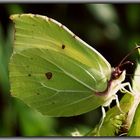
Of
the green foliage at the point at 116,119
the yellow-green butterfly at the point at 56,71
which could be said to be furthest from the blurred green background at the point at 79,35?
the green foliage at the point at 116,119

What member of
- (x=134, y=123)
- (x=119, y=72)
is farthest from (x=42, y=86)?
(x=134, y=123)

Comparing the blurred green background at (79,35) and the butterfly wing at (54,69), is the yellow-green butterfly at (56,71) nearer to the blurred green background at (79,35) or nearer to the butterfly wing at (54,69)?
the butterfly wing at (54,69)

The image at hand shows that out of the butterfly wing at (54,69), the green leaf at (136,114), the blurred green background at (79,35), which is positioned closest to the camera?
the green leaf at (136,114)

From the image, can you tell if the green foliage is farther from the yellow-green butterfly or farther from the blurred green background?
the blurred green background

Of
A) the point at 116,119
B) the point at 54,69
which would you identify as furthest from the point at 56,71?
the point at 116,119

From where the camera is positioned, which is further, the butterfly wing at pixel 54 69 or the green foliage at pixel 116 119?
the butterfly wing at pixel 54 69

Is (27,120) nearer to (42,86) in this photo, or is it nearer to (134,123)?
(42,86)

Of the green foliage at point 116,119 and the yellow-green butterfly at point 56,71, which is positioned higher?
the yellow-green butterfly at point 56,71

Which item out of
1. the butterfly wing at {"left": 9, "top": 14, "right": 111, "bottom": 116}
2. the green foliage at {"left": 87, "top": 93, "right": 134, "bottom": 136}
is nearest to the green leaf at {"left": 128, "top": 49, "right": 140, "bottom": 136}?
the green foliage at {"left": 87, "top": 93, "right": 134, "bottom": 136}
